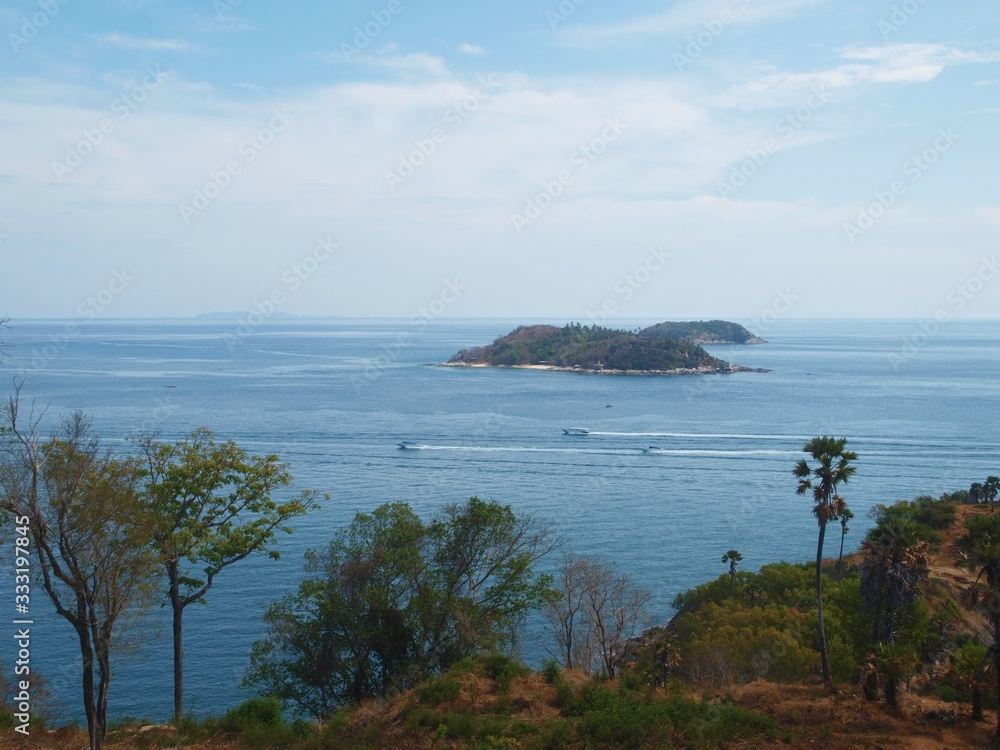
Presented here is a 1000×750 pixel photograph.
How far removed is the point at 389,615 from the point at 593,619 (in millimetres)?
10873

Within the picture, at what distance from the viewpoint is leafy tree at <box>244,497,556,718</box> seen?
22078 mm

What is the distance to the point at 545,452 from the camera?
7538 centimetres

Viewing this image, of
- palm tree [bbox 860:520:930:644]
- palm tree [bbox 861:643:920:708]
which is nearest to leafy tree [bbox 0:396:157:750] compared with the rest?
palm tree [bbox 861:643:920:708]

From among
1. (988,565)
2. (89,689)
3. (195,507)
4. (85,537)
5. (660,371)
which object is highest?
(660,371)

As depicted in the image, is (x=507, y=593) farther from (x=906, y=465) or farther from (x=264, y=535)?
(x=906, y=465)

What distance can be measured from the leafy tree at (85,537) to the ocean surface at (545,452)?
204 centimetres

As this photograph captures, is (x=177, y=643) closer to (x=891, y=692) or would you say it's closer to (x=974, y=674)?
(x=891, y=692)

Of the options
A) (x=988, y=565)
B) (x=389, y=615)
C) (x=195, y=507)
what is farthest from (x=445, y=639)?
(x=988, y=565)

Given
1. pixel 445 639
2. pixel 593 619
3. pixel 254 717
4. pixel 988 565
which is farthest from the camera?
pixel 593 619

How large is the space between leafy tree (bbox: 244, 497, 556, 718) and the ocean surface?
710 cm

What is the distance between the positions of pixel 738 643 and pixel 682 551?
1844cm

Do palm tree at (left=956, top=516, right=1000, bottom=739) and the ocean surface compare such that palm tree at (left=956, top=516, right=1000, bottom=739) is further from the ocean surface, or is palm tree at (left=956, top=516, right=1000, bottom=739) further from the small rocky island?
the small rocky island

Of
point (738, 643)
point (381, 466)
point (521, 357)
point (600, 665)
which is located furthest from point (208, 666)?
point (521, 357)

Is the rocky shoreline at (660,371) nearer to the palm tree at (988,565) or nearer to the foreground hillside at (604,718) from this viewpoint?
the foreground hillside at (604,718)
